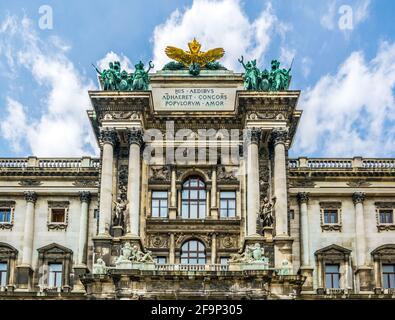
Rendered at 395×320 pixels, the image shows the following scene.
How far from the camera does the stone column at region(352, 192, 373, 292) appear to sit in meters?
50.3

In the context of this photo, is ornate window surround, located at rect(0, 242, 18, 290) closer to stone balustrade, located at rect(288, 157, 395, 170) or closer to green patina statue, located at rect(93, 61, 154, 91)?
green patina statue, located at rect(93, 61, 154, 91)

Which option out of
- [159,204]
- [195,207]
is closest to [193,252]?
[195,207]

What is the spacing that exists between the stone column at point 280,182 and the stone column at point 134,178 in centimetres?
844

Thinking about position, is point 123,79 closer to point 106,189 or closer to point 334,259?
point 106,189

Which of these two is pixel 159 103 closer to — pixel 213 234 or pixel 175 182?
pixel 175 182

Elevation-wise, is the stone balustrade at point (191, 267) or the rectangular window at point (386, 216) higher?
the rectangular window at point (386, 216)

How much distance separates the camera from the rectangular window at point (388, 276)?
50747 millimetres

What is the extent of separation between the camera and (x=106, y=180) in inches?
1863

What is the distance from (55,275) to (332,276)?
18591 millimetres

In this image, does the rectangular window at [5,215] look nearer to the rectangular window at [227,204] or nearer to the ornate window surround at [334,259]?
the rectangular window at [227,204]

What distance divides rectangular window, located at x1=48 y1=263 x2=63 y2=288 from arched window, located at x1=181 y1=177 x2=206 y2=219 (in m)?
9.77

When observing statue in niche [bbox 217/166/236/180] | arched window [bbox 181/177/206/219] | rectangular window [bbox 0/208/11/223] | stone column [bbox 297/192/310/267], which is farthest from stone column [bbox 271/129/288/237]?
rectangular window [bbox 0/208/11/223]

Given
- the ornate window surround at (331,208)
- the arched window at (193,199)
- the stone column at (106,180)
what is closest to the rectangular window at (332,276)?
the ornate window surround at (331,208)
